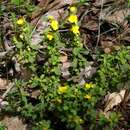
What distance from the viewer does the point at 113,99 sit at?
13.3 feet

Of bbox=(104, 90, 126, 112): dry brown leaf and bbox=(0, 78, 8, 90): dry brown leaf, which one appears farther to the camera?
bbox=(0, 78, 8, 90): dry brown leaf

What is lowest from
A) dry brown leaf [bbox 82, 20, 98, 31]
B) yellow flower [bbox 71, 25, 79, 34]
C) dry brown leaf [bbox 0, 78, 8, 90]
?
dry brown leaf [bbox 0, 78, 8, 90]

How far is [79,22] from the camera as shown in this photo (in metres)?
4.75

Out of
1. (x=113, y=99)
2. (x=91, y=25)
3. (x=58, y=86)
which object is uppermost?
(x=91, y=25)

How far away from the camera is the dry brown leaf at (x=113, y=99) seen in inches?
159

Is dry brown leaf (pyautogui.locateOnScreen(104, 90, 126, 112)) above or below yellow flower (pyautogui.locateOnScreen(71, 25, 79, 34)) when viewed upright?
below

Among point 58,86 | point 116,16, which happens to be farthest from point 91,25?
point 58,86

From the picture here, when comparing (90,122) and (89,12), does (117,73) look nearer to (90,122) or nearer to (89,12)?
(90,122)

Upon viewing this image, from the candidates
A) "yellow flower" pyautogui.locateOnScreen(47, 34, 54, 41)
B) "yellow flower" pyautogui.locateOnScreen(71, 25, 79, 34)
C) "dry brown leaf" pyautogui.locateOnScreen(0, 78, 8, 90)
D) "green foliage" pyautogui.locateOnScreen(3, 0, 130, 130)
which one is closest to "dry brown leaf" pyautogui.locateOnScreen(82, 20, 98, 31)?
"green foliage" pyautogui.locateOnScreen(3, 0, 130, 130)

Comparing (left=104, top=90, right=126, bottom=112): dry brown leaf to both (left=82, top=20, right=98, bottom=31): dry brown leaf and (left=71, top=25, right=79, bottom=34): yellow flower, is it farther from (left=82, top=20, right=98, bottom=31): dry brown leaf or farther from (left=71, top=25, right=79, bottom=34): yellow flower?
(left=82, top=20, right=98, bottom=31): dry brown leaf

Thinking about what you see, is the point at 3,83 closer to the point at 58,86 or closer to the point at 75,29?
the point at 58,86

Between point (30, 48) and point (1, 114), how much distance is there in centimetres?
75

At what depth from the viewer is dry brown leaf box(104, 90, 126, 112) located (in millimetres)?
4047

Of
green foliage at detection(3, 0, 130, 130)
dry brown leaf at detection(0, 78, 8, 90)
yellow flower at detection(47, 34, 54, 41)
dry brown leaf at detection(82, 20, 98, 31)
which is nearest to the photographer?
green foliage at detection(3, 0, 130, 130)
